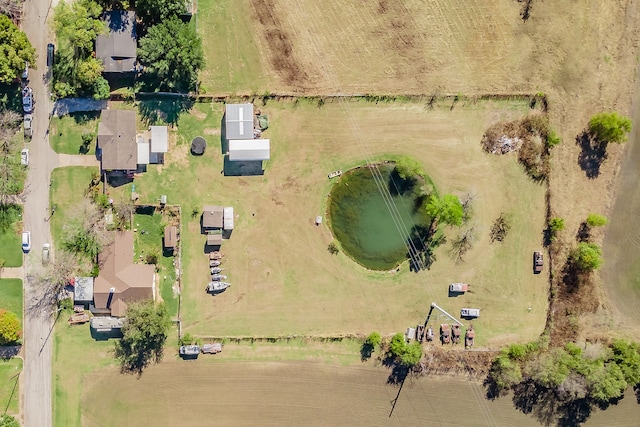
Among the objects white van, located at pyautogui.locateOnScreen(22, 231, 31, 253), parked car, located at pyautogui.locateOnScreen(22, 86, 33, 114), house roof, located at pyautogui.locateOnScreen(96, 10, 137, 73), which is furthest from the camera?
white van, located at pyautogui.locateOnScreen(22, 231, 31, 253)

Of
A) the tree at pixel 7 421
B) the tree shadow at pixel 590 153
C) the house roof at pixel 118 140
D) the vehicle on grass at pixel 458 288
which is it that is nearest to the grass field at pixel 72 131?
the house roof at pixel 118 140

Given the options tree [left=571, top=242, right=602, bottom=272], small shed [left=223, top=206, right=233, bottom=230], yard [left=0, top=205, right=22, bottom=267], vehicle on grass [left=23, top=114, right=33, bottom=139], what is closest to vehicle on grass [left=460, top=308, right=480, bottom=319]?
tree [left=571, top=242, right=602, bottom=272]

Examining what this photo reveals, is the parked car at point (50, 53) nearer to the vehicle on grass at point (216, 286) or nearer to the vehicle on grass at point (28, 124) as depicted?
the vehicle on grass at point (28, 124)

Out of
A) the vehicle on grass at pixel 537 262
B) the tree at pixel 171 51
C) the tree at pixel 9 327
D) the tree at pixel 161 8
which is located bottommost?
the tree at pixel 9 327

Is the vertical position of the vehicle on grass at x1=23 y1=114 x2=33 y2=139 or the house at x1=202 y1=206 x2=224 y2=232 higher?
the vehicle on grass at x1=23 y1=114 x2=33 y2=139

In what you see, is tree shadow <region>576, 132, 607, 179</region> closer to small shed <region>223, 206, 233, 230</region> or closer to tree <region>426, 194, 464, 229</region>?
tree <region>426, 194, 464, 229</region>

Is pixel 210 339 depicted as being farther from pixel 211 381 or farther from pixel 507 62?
pixel 507 62

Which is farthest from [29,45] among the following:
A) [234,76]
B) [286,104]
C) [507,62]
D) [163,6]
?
[507,62]
